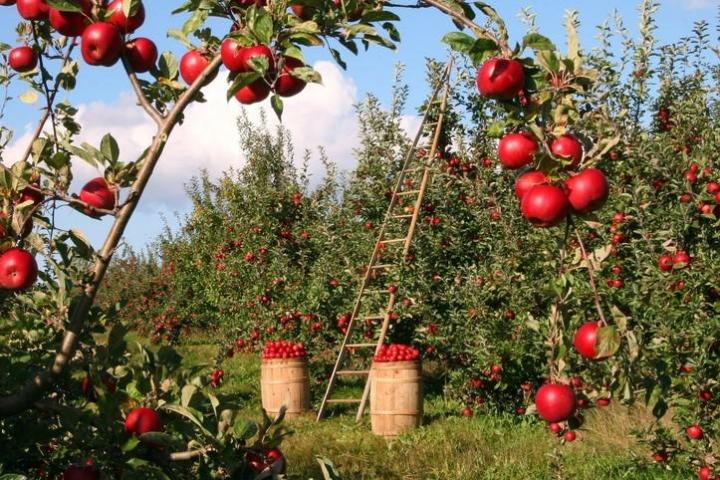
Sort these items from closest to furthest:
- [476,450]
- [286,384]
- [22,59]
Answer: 1. [22,59]
2. [476,450]
3. [286,384]

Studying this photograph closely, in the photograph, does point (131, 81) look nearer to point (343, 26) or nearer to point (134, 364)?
point (343, 26)

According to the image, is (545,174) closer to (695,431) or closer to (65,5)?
(65,5)

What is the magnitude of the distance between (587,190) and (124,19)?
2.89 ft

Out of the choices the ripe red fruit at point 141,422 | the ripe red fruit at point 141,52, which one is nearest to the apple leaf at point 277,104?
the ripe red fruit at point 141,52

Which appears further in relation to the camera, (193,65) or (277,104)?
(193,65)

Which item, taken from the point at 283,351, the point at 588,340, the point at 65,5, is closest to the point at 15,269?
the point at 65,5

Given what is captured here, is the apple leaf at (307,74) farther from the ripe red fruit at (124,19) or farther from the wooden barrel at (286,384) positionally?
the wooden barrel at (286,384)

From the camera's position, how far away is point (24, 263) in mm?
1446

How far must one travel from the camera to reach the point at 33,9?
5.23ft

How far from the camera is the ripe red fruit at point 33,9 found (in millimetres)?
1588

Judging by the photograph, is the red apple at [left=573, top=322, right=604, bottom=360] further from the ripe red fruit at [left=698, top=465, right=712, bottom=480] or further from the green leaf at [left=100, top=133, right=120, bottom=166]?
the ripe red fruit at [left=698, top=465, right=712, bottom=480]

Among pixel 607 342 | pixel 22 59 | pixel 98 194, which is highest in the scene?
pixel 22 59

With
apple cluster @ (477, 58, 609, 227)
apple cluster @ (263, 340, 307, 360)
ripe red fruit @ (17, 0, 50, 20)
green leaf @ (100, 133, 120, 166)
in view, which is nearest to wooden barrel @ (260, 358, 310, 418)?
apple cluster @ (263, 340, 307, 360)

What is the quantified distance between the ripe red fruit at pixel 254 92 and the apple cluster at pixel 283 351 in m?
6.72
